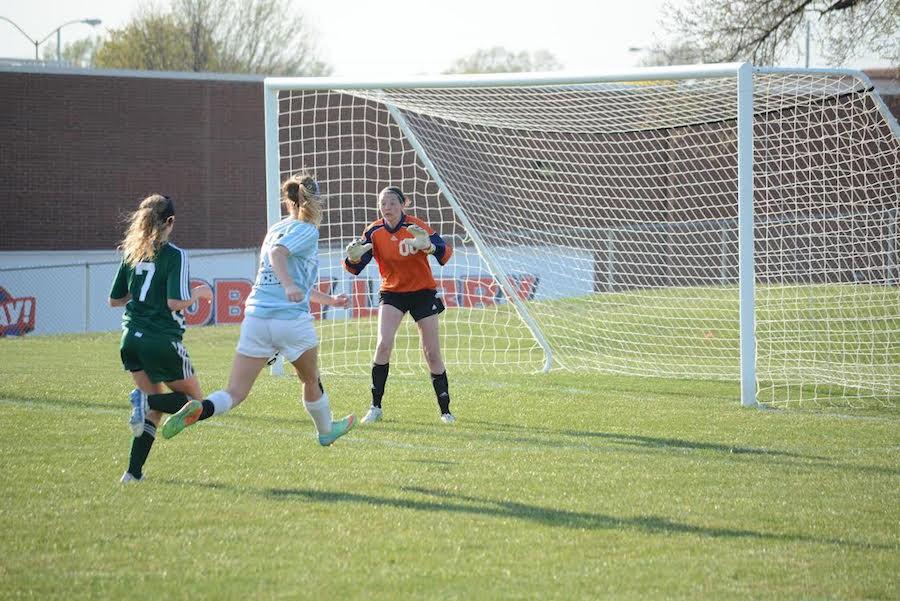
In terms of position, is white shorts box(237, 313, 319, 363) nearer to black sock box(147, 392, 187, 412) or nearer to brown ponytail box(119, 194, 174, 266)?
black sock box(147, 392, 187, 412)

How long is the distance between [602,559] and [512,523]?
761mm

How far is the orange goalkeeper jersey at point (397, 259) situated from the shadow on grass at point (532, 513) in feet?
9.86

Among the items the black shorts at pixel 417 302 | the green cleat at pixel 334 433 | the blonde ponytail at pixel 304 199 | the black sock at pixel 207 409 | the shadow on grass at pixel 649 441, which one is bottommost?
the shadow on grass at pixel 649 441

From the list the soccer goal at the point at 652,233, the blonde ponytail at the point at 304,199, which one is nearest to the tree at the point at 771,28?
the soccer goal at the point at 652,233

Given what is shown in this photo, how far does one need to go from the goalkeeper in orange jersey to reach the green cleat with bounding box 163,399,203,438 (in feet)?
9.00

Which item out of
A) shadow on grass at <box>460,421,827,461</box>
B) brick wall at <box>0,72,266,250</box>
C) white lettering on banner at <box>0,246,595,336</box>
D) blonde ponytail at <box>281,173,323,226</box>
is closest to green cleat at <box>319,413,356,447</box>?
blonde ponytail at <box>281,173,323,226</box>

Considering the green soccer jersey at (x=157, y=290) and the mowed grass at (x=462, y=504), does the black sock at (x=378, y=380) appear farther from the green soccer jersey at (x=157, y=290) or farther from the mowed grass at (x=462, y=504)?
the green soccer jersey at (x=157, y=290)

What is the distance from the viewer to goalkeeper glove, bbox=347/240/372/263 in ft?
28.1

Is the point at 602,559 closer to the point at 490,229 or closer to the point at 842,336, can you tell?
the point at 490,229

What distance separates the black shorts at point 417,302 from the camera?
925 cm

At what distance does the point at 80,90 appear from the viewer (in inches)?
1265

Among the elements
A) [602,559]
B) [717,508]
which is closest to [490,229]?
[717,508]

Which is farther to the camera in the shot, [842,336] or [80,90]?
[80,90]

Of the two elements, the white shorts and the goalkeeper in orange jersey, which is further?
the goalkeeper in orange jersey
